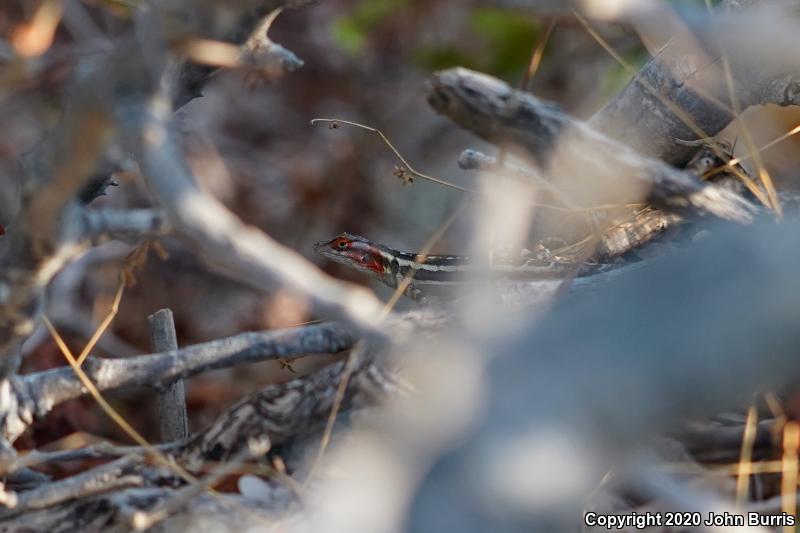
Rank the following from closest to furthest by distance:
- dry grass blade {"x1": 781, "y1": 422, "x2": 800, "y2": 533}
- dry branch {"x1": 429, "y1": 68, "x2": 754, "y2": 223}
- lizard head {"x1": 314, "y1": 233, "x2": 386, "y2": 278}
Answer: dry branch {"x1": 429, "y1": 68, "x2": 754, "y2": 223}, dry grass blade {"x1": 781, "y1": 422, "x2": 800, "y2": 533}, lizard head {"x1": 314, "y1": 233, "x2": 386, "y2": 278}

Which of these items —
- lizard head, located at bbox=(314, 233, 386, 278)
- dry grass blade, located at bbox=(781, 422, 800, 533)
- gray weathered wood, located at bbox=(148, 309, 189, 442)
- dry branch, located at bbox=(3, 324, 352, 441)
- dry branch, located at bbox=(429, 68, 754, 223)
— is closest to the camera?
dry branch, located at bbox=(429, 68, 754, 223)

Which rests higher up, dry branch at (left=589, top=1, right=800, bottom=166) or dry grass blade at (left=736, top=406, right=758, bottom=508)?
dry branch at (left=589, top=1, right=800, bottom=166)

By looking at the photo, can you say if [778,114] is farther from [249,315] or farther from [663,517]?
[249,315]

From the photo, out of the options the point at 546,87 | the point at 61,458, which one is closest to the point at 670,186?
the point at 61,458

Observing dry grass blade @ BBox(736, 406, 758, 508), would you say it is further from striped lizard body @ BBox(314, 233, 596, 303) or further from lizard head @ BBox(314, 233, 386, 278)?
lizard head @ BBox(314, 233, 386, 278)

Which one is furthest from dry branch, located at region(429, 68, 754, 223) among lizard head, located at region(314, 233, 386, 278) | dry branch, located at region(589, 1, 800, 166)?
lizard head, located at region(314, 233, 386, 278)

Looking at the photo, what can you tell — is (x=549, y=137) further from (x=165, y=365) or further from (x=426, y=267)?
(x=426, y=267)

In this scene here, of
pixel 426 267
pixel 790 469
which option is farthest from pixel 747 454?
pixel 426 267
